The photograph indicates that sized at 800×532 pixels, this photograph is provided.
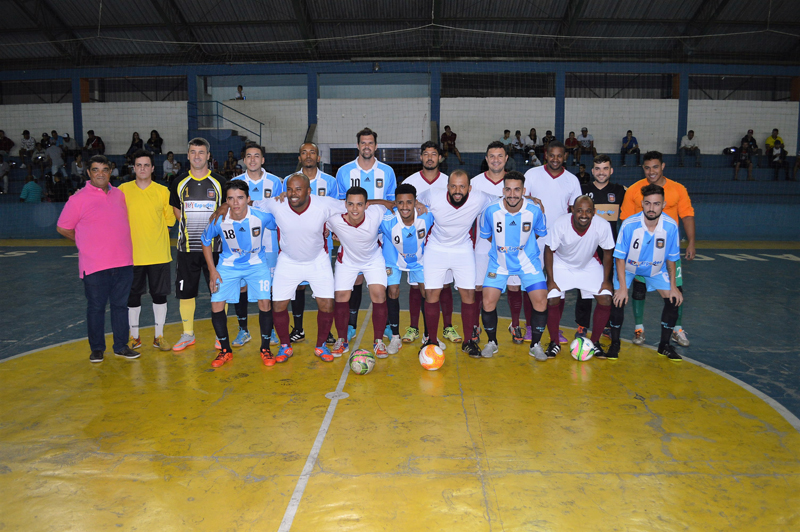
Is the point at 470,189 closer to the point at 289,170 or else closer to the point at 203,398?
the point at 203,398

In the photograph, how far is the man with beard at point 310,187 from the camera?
22.6ft

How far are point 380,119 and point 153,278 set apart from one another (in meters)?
16.5

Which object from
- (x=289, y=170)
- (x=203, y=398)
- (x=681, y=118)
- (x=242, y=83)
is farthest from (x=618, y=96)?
(x=203, y=398)

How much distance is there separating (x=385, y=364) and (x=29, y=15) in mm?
22065

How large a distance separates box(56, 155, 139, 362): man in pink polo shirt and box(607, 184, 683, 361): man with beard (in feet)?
17.8

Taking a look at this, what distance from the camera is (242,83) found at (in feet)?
77.8

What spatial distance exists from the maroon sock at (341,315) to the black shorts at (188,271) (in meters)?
1.59

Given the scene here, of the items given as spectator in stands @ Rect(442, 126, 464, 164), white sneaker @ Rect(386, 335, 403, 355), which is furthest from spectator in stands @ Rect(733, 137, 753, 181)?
white sneaker @ Rect(386, 335, 403, 355)

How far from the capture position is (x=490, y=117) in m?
21.9

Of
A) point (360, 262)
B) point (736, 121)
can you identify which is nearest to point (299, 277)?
point (360, 262)

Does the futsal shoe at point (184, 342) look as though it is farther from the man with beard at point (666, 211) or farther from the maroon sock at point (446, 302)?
the man with beard at point (666, 211)

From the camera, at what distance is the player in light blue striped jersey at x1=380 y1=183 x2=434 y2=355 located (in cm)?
607

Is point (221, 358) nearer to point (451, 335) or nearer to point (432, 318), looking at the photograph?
point (432, 318)

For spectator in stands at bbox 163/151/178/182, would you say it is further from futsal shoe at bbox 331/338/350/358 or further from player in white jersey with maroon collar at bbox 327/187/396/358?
futsal shoe at bbox 331/338/350/358
